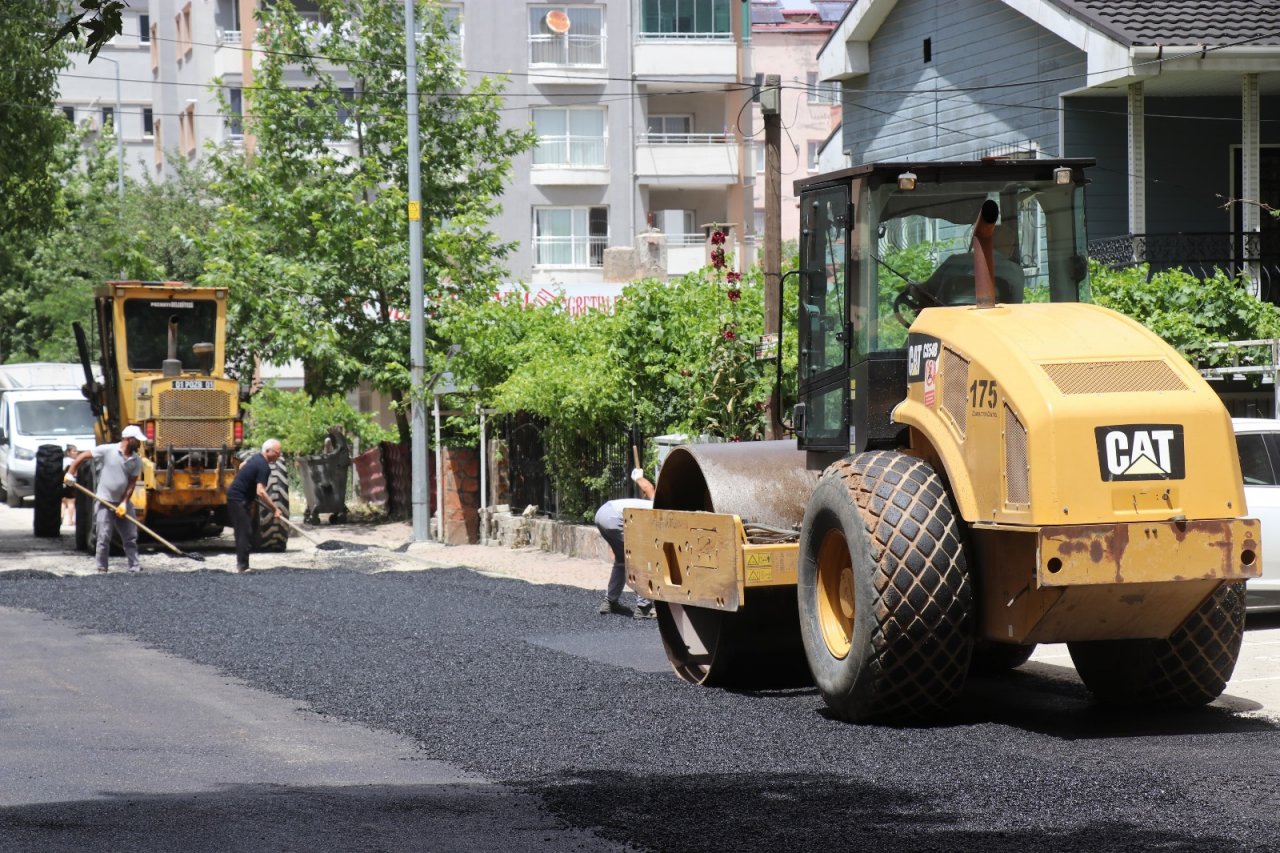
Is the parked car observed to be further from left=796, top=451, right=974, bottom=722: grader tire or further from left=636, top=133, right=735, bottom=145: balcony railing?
left=636, top=133, right=735, bottom=145: balcony railing

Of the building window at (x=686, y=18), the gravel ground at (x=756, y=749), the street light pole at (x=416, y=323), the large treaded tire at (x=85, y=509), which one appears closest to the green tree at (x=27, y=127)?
the large treaded tire at (x=85, y=509)

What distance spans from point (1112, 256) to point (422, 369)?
394 inches

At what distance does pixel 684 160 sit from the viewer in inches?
1903

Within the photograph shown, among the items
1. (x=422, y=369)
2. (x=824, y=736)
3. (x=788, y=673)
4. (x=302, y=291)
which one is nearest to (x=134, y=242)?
(x=302, y=291)

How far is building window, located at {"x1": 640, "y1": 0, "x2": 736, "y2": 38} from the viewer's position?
158ft

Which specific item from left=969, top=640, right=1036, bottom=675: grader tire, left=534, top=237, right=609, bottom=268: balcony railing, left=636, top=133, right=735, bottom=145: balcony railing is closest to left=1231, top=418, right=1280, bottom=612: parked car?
left=969, top=640, right=1036, bottom=675: grader tire

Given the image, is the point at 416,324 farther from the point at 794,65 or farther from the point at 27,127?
the point at 794,65

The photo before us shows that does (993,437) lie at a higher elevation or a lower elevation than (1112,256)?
lower

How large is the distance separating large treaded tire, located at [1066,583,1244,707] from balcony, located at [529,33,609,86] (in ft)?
129

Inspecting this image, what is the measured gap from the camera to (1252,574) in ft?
27.8

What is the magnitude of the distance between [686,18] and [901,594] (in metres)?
41.0

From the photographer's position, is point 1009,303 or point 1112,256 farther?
point 1112,256

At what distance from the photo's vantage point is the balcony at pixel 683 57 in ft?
158

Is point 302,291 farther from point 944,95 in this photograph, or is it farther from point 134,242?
point 944,95
